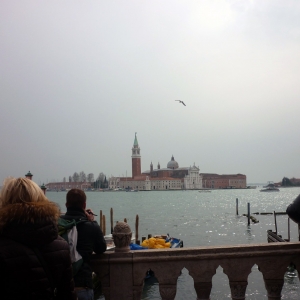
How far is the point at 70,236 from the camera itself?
314cm

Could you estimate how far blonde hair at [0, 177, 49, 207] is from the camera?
90.4 inches

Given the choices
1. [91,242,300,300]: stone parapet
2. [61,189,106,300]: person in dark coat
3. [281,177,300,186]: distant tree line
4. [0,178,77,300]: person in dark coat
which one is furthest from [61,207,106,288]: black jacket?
[281,177,300,186]: distant tree line

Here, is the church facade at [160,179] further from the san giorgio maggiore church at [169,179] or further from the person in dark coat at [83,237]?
the person in dark coat at [83,237]

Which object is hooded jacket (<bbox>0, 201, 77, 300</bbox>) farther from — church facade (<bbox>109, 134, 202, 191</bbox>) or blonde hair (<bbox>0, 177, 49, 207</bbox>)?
church facade (<bbox>109, 134, 202, 191</bbox>)

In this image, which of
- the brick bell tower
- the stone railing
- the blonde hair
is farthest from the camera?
the brick bell tower

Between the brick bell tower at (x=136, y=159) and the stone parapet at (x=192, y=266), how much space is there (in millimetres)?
157085

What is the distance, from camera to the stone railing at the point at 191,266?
12.3 ft

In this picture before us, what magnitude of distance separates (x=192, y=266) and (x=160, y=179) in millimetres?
158070

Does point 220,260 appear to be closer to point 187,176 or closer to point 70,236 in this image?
point 70,236

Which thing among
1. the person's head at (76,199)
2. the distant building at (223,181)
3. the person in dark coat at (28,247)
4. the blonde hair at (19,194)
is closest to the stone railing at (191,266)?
the person's head at (76,199)

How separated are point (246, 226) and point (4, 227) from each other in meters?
34.8

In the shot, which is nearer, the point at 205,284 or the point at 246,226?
the point at 205,284

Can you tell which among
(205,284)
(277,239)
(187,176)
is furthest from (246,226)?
(187,176)

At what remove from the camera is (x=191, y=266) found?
3.76 meters
